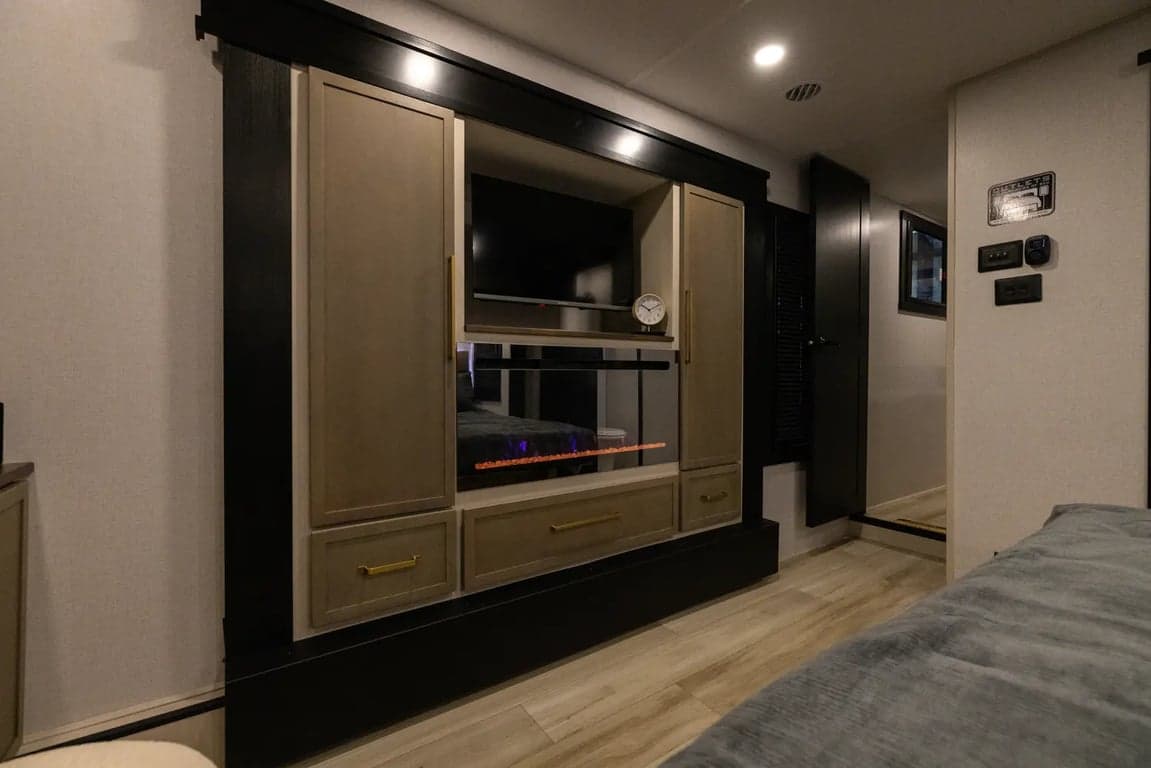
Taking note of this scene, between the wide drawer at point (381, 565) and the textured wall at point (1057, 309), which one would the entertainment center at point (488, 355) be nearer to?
the wide drawer at point (381, 565)

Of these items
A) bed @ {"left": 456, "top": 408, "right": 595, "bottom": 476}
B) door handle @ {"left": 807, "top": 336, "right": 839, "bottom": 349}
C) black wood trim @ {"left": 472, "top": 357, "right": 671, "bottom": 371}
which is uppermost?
door handle @ {"left": 807, "top": 336, "right": 839, "bottom": 349}

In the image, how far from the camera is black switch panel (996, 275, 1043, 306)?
79.4 inches

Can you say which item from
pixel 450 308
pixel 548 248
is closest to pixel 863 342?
pixel 548 248

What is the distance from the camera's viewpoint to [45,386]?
125 cm

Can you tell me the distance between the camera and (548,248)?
2127mm

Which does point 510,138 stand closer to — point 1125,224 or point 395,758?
point 395,758

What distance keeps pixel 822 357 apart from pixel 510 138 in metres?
2.27

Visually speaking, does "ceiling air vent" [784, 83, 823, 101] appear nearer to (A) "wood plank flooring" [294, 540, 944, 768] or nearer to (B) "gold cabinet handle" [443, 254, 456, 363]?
(B) "gold cabinet handle" [443, 254, 456, 363]

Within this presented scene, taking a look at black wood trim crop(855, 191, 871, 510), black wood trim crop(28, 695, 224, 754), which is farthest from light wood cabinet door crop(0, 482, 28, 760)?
black wood trim crop(855, 191, 871, 510)

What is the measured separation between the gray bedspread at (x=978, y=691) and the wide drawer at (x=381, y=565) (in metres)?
1.27

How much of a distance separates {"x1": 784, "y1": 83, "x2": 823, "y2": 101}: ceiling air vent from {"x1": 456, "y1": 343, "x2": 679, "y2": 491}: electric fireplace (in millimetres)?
1372

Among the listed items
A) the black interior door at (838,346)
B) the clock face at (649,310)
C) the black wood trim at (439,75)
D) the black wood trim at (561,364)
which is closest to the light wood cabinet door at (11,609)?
the black wood trim at (561,364)

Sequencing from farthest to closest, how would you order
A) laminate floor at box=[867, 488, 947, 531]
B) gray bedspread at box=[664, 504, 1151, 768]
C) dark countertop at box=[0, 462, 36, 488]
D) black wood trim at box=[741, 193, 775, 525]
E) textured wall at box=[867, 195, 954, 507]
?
textured wall at box=[867, 195, 954, 507] < laminate floor at box=[867, 488, 947, 531] < black wood trim at box=[741, 193, 775, 525] < dark countertop at box=[0, 462, 36, 488] < gray bedspread at box=[664, 504, 1151, 768]

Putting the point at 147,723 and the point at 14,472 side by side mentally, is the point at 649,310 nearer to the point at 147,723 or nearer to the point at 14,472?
the point at 14,472
